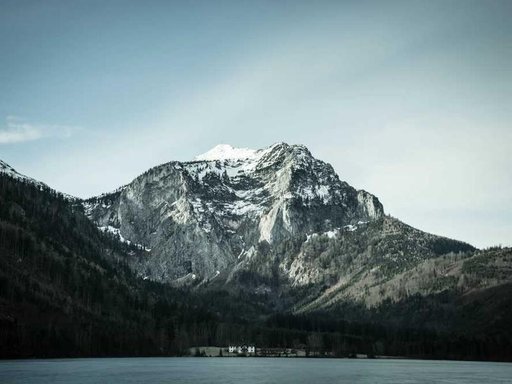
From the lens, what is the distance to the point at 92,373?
169 m

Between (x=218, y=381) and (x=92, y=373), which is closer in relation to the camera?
(x=218, y=381)

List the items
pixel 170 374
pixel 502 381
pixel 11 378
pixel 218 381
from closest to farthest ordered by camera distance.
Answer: pixel 11 378
pixel 218 381
pixel 502 381
pixel 170 374

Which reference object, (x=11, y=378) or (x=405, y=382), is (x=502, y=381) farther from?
(x=11, y=378)

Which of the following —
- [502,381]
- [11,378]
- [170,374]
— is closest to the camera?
[11,378]

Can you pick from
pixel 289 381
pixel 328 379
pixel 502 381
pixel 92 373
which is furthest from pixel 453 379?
pixel 92 373

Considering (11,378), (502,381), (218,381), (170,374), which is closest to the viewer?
(11,378)

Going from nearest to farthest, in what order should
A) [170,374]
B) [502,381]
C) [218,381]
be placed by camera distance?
1. [218,381]
2. [502,381]
3. [170,374]

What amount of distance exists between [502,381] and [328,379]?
1793 inches

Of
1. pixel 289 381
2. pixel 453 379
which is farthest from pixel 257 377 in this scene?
pixel 453 379

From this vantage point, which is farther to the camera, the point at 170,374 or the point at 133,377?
the point at 170,374

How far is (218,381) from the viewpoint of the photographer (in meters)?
152

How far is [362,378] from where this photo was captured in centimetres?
17088

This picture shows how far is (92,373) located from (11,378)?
98.4 ft

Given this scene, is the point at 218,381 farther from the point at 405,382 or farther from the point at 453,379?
the point at 453,379
